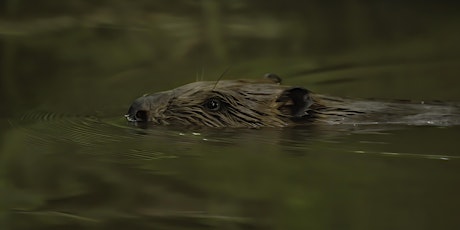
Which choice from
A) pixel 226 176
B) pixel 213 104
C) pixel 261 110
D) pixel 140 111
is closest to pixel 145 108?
pixel 140 111

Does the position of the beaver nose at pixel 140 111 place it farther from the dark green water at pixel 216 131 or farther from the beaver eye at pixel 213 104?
the beaver eye at pixel 213 104

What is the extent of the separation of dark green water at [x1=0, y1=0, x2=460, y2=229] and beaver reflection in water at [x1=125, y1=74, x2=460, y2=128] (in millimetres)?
153

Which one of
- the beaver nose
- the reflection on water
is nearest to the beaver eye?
the reflection on water

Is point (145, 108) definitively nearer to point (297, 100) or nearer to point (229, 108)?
point (229, 108)

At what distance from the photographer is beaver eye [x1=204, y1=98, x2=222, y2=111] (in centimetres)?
507

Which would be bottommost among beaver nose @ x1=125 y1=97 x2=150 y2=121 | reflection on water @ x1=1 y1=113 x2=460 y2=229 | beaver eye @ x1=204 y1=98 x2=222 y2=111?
reflection on water @ x1=1 y1=113 x2=460 y2=229

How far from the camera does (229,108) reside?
506 centimetres

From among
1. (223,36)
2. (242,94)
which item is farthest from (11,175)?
(223,36)

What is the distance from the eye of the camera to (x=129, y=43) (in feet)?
27.8

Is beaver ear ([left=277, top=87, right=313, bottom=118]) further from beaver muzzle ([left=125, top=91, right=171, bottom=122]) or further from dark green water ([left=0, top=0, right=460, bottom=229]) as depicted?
beaver muzzle ([left=125, top=91, right=171, bottom=122])

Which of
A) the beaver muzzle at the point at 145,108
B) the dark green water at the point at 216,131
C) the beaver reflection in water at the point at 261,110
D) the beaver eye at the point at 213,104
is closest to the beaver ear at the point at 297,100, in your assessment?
the beaver reflection in water at the point at 261,110

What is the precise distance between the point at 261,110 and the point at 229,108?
176 mm

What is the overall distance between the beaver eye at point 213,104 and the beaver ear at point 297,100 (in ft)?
1.08

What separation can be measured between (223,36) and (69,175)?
17.3ft
